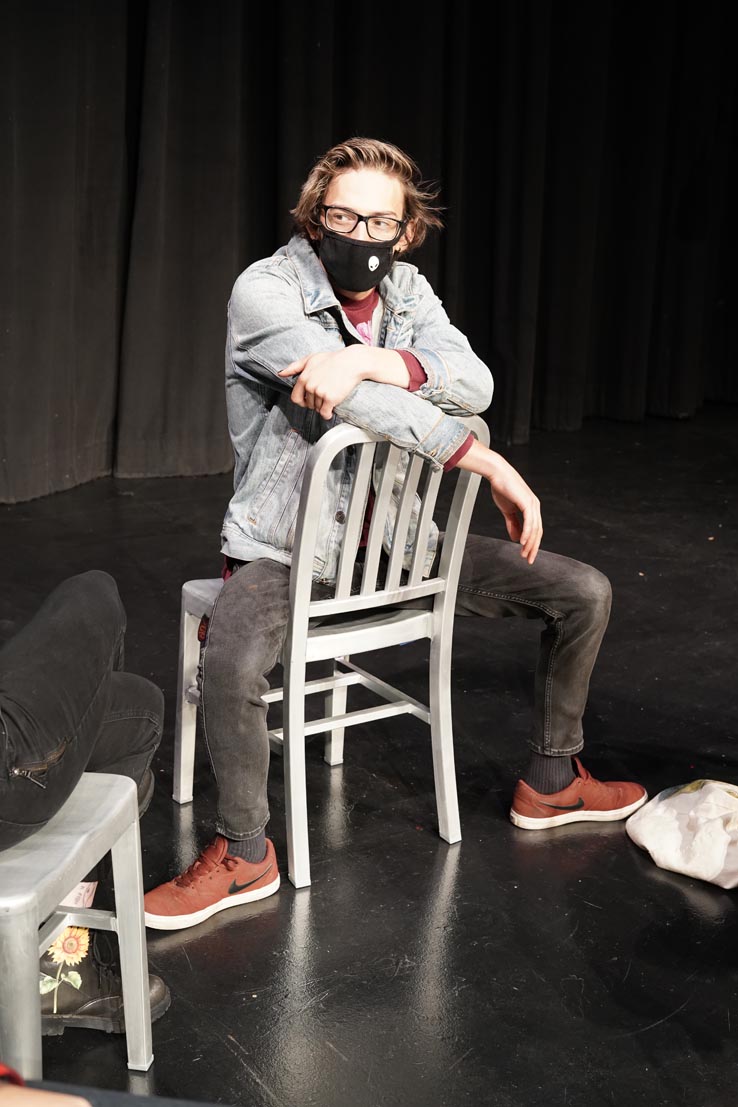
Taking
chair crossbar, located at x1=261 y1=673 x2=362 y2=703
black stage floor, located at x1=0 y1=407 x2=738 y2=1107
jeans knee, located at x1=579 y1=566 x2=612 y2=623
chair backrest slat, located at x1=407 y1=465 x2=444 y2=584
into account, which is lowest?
black stage floor, located at x1=0 y1=407 x2=738 y2=1107

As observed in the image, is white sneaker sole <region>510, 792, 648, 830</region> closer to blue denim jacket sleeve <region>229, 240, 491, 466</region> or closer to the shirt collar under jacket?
blue denim jacket sleeve <region>229, 240, 491, 466</region>

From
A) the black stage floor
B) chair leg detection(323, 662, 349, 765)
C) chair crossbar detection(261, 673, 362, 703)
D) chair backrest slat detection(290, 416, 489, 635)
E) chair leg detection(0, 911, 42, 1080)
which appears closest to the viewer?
chair leg detection(0, 911, 42, 1080)

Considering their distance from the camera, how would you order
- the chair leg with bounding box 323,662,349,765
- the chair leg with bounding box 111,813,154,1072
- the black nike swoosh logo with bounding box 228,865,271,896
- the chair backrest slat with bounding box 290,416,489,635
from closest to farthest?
the chair leg with bounding box 111,813,154,1072, the chair backrest slat with bounding box 290,416,489,635, the black nike swoosh logo with bounding box 228,865,271,896, the chair leg with bounding box 323,662,349,765

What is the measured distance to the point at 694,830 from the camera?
7.56 ft

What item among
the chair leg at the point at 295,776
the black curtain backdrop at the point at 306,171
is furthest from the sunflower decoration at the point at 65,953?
the black curtain backdrop at the point at 306,171

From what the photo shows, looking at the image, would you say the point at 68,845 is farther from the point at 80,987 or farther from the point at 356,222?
the point at 356,222

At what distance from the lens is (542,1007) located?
6.25ft

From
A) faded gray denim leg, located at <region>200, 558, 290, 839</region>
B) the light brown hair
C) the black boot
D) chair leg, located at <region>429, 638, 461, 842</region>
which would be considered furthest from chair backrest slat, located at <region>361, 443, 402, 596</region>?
the black boot

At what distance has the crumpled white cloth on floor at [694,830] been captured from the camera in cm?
225

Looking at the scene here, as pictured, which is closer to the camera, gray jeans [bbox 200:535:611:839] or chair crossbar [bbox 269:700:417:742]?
gray jeans [bbox 200:535:611:839]

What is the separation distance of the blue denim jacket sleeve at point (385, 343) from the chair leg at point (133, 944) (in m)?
0.78

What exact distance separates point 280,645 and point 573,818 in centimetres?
72

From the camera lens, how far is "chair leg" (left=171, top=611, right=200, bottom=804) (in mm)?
2410

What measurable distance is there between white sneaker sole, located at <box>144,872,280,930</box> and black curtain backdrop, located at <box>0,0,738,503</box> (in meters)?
2.76
